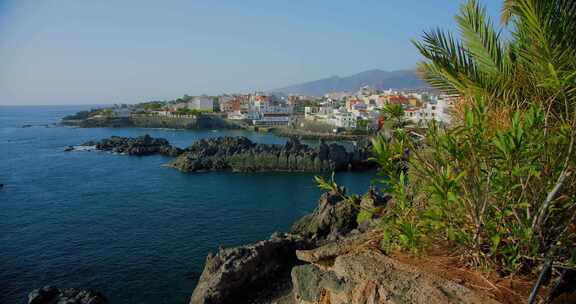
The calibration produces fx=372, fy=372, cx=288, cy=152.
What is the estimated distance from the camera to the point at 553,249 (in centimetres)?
208

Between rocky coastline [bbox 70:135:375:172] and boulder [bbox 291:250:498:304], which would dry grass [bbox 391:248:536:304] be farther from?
rocky coastline [bbox 70:135:375:172]

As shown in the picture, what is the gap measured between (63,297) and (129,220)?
8.51m

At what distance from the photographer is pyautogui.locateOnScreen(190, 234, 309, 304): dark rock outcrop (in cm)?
973

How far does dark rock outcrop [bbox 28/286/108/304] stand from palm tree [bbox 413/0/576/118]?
31.8ft

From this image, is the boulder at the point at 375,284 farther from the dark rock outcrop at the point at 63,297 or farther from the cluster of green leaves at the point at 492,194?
the dark rock outcrop at the point at 63,297

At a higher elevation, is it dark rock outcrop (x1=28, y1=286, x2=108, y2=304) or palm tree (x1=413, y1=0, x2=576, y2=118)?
palm tree (x1=413, y1=0, x2=576, y2=118)

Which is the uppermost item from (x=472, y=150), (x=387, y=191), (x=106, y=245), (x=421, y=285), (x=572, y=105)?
(x=572, y=105)

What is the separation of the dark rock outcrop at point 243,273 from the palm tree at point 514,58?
25.7 feet

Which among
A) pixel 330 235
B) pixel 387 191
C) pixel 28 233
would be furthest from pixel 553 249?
pixel 28 233

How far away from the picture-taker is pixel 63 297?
953 cm

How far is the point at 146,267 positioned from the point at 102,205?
9.46 meters

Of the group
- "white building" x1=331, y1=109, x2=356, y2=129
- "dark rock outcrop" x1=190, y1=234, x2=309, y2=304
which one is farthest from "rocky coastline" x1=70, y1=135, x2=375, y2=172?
"white building" x1=331, y1=109, x2=356, y2=129

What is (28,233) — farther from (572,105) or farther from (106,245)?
(572,105)

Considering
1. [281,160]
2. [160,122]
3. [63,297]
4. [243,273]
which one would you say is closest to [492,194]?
[243,273]
